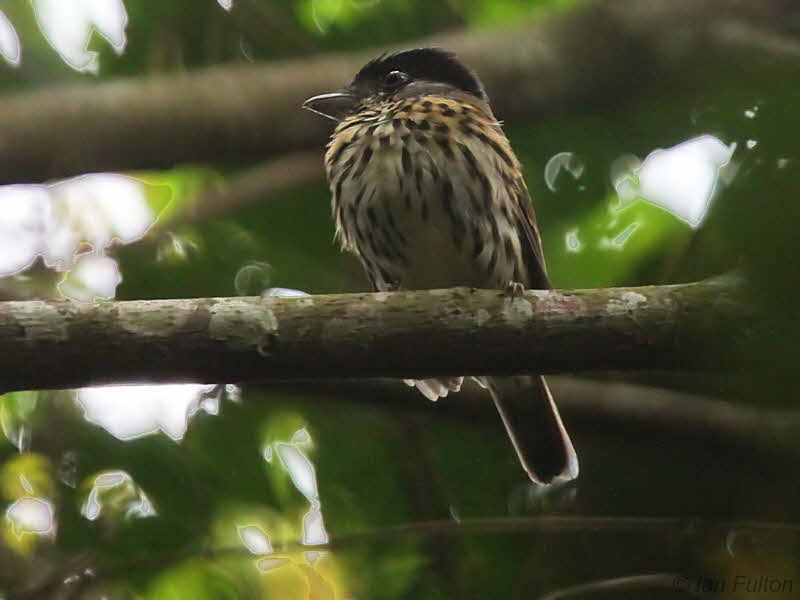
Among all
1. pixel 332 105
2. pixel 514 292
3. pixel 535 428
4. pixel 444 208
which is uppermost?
pixel 514 292

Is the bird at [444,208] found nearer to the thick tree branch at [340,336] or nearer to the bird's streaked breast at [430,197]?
the bird's streaked breast at [430,197]

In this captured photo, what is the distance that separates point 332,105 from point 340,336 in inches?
58.3

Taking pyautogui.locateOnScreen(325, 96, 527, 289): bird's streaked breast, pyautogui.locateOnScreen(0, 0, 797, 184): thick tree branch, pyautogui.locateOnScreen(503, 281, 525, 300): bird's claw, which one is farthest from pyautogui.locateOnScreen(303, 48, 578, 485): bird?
pyautogui.locateOnScreen(503, 281, 525, 300): bird's claw

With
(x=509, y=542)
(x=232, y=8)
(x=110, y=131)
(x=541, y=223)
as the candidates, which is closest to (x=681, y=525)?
(x=509, y=542)

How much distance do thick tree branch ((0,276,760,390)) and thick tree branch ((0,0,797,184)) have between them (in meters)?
1.10

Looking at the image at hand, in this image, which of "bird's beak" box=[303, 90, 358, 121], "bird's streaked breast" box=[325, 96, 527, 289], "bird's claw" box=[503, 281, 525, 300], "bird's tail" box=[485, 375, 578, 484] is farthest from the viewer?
"bird's beak" box=[303, 90, 358, 121]

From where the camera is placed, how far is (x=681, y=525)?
8.47 ft

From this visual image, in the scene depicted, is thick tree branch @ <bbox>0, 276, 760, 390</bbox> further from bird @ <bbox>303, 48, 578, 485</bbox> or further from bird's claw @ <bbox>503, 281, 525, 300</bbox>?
bird @ <bbox>303, 48, 578, 485</bbox>

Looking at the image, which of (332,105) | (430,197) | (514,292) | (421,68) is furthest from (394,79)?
(514,292)

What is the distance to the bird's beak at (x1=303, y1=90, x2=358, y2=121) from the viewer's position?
11.3 feet

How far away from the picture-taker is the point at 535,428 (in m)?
3.37

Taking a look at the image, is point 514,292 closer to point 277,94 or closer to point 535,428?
point 535,428

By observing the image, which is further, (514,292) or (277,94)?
(277,94)

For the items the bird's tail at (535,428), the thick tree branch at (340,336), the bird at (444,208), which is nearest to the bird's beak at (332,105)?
the bird at (444,208)
